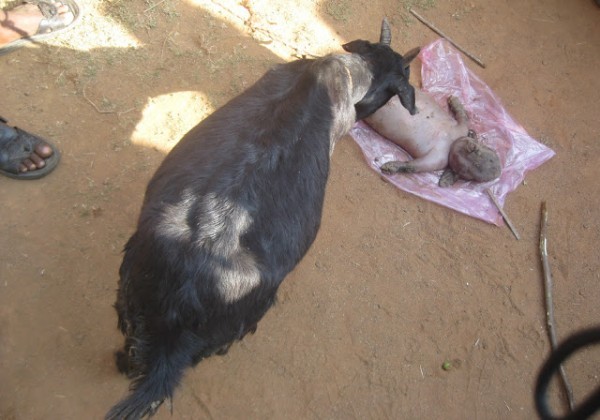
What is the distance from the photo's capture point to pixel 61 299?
3029 mm

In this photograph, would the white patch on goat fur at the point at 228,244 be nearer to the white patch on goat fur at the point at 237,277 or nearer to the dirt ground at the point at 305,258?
the white patch on goat fur at the point at 237,277

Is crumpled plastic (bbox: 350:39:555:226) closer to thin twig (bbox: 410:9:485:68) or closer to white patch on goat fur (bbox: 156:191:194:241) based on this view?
thin twig (bbox: 410:9:485:68)

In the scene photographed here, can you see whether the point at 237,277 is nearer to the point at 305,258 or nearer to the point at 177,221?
the point at 177,221

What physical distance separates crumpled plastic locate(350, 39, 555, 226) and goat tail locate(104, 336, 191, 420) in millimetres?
2551

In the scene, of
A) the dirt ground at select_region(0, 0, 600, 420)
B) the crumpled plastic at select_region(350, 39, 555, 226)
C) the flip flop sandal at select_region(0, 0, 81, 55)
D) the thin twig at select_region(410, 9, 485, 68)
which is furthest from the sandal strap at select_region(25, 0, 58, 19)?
the thin twig at select_region(410, 9, 485, 68)

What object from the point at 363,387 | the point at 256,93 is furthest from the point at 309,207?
the point at 363,387

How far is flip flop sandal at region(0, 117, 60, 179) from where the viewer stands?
10.5ft

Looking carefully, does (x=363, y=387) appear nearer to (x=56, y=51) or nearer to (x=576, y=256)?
(x=576, y=256)

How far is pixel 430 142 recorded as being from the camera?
4.28 meters

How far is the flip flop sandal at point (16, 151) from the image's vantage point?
10.5 ft

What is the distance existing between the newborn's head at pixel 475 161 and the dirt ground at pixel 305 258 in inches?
15.9

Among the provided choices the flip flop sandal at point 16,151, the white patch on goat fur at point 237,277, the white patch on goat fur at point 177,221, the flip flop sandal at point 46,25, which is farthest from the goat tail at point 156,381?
the flip flop sandal at point 46,25

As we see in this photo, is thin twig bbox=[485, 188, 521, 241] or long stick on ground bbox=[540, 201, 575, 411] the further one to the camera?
thin twig bbox=[485, 188, 521, 241]

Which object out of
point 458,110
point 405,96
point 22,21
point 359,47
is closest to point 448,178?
point 458,110
